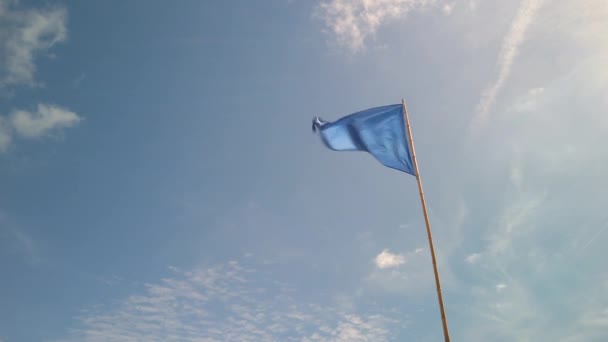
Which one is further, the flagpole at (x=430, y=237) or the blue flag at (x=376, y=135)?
the blue flag at (x=376, y=135)

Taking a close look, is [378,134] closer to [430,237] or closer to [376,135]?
[376,135]

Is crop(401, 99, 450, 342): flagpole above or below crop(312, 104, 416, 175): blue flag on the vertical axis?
below

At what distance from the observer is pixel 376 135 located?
2605 centimetres

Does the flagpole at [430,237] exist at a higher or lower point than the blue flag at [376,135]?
lower

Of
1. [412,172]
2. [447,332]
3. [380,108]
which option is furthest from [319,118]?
[447,332]

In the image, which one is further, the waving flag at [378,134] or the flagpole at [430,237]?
the waving flag at [378,134]

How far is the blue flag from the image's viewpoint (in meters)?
25.1

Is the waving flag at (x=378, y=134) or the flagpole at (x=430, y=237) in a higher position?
the waving flag at (x=378, y=134)

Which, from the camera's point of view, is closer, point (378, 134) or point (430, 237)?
point (430, 237)

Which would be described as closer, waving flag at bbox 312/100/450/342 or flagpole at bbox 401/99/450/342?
flagpole at bbox 401/99/450/342

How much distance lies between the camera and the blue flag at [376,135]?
82.5 ft

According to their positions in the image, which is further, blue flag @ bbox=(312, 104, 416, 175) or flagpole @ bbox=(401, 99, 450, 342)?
blue flag @ bbox=(312, 104, 416, 175)

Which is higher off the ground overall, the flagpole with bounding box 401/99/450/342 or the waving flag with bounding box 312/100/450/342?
the waving flag with bounding box 312/100/450/342

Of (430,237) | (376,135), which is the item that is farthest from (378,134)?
(430,237)
